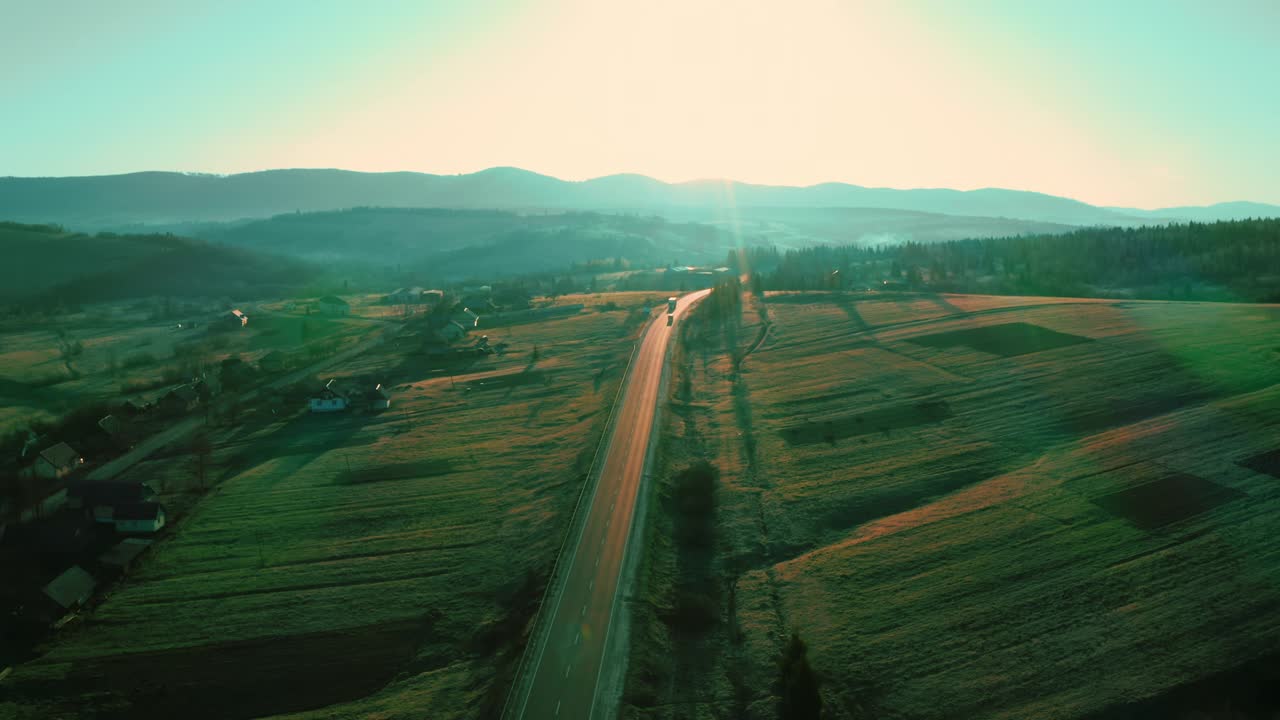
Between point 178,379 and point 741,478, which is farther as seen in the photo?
point 178,379

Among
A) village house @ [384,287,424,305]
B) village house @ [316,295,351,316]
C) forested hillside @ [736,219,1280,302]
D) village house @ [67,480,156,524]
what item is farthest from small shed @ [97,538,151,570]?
forested hillside @ [736,219,1280,302]

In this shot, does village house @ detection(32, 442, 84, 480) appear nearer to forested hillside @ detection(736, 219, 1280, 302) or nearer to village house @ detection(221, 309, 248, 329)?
village house @ detection(221, 309, 248, 329)

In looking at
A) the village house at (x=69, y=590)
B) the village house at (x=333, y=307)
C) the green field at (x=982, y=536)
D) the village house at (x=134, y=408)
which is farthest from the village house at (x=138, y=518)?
the village house at (x=333, y=307)

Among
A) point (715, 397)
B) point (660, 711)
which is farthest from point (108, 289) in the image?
point (660, 711)

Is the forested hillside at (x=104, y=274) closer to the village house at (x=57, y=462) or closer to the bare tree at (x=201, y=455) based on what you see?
the village house at (x=57, y=462)

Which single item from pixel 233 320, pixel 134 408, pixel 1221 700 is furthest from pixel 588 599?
pixel 233 320

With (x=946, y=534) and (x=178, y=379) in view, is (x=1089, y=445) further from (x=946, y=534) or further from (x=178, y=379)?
(x=178, y=379)

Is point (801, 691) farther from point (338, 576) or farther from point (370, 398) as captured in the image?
point (370, 398)
